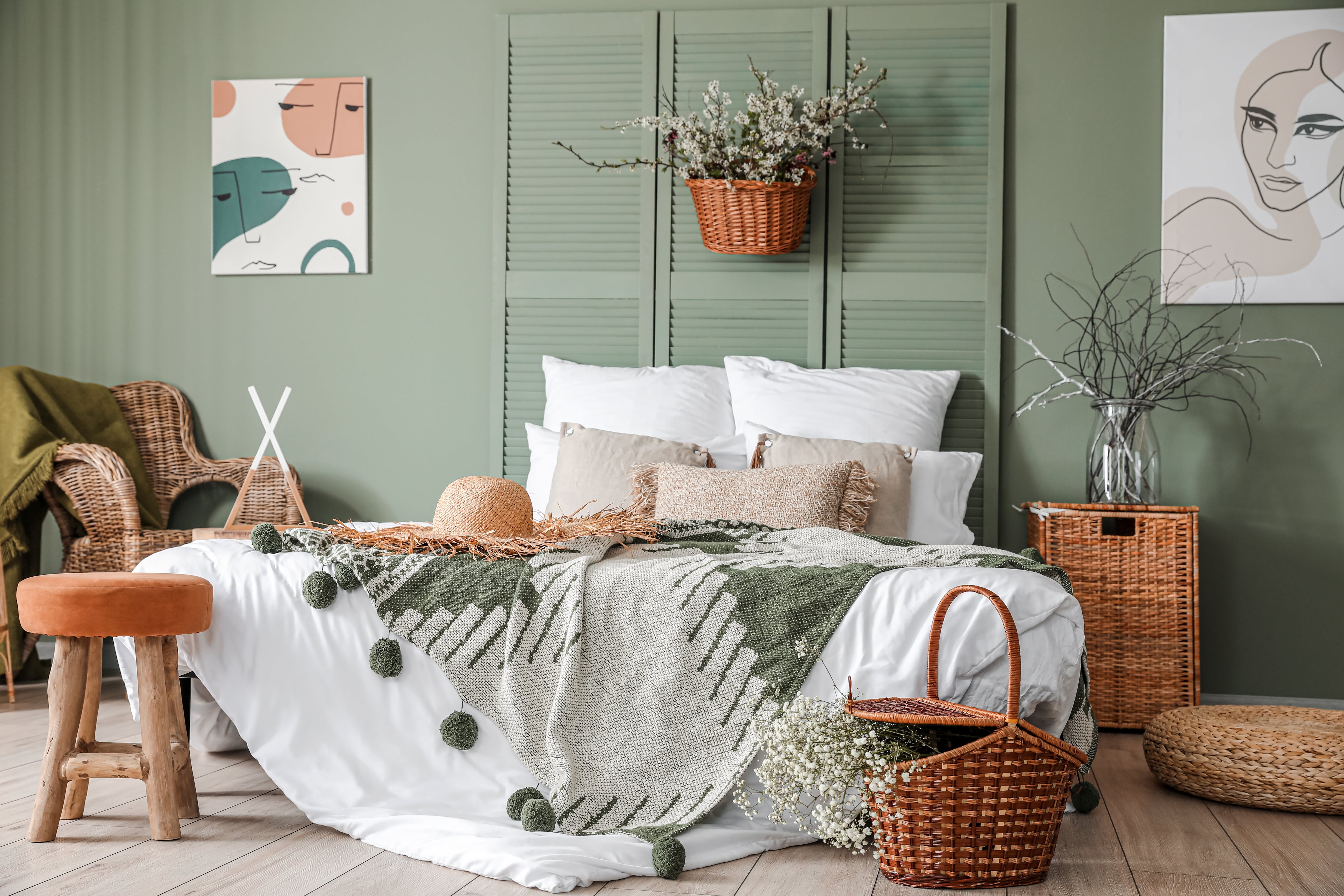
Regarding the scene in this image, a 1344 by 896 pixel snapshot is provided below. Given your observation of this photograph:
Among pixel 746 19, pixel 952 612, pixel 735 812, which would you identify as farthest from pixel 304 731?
pixel 746 19

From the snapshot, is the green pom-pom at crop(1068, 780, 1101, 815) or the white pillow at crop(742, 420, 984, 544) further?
the white pillow at crop(742, 420, 984, 544)

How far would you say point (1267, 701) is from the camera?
340 centimetres

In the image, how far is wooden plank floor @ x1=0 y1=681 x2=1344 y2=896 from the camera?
1.81 metres

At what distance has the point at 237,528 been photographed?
118 inches

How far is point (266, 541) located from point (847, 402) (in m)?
1.80

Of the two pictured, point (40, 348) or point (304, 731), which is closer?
point (304, 731)

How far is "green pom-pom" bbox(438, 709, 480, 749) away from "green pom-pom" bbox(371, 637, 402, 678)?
5.4 inches

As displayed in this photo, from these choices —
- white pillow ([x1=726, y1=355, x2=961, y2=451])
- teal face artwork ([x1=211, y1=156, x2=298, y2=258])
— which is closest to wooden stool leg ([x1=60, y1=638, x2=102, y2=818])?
white pillow ([x1=726, y1=355, x2=961, y2=451])

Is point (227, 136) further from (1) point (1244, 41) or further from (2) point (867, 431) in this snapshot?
(1) point (1244, 41)

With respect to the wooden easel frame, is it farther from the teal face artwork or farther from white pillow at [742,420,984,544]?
white pillow at [742,420,984,544]

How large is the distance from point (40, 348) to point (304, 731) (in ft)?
8.47

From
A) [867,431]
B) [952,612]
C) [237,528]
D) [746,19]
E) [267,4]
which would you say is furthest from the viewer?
[267,4]

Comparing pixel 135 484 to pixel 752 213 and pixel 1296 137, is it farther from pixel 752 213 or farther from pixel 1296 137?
pixel 1296 137

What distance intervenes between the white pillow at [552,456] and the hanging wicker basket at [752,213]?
0.64 m
